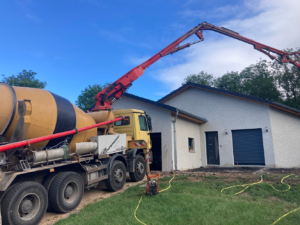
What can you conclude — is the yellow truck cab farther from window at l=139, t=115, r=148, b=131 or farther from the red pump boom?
the red pump boom

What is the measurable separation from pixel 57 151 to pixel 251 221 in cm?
500

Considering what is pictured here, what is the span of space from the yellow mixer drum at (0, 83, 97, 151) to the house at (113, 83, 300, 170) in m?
7.00

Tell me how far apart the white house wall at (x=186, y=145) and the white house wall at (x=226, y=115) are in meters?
0.69

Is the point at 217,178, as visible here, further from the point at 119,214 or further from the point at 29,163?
the point at 29,163

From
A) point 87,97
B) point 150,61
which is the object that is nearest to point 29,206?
point 150,61

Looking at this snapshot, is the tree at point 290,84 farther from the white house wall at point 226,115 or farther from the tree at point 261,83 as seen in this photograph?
the white house wall at point 226,115

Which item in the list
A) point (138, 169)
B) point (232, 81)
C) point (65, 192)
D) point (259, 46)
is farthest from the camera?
point (232, 81)

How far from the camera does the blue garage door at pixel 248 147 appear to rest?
562 inches

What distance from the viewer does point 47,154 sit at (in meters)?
5.46

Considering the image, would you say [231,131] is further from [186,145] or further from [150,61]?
[150,61]

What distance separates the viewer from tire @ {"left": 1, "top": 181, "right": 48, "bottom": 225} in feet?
14.5

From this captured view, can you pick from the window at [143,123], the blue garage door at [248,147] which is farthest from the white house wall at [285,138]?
the window at [143,123]

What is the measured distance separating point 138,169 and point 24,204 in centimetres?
557

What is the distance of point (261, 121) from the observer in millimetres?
14305
